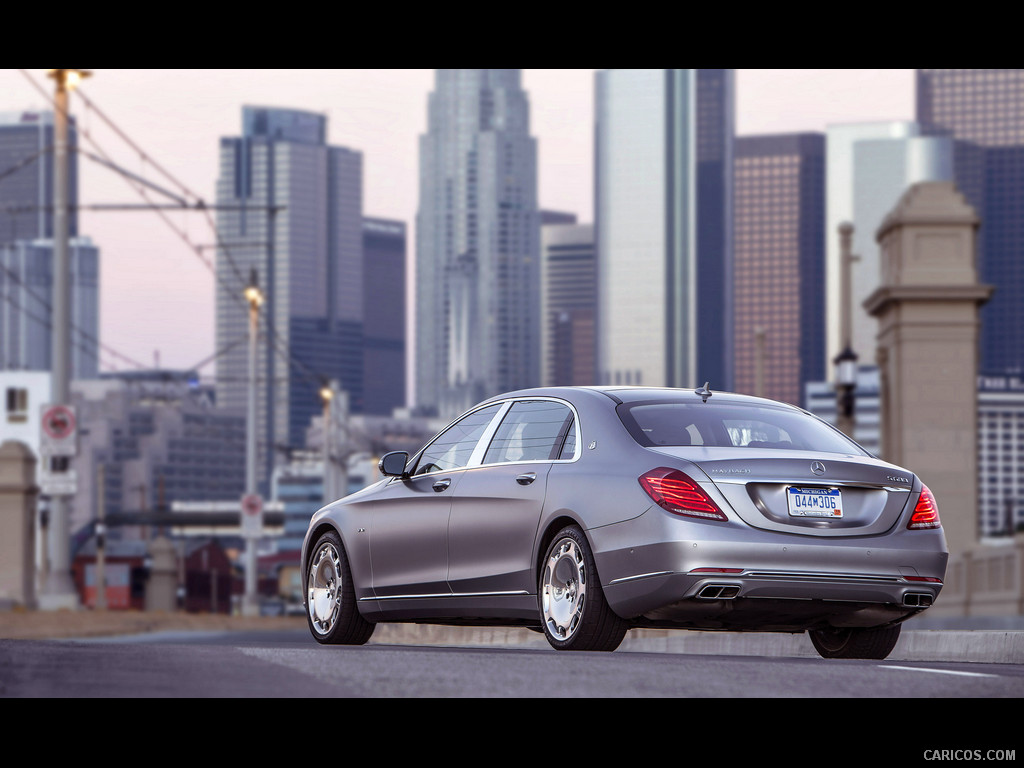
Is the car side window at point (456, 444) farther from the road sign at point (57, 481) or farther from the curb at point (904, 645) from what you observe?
the road sign at point (57, 481)

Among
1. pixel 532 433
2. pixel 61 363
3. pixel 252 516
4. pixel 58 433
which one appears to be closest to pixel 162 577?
pixel 252 516

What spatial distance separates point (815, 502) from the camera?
909cm

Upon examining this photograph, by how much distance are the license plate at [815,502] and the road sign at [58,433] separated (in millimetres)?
18225

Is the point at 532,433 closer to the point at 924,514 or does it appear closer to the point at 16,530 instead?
the point at 924,514

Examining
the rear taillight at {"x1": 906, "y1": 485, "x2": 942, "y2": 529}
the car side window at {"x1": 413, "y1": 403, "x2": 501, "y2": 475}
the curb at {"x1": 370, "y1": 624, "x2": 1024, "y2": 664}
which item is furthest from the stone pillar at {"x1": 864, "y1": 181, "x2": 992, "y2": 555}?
the rear taillight at {"x1": 906, "y1": 485, "x2": 942, "y2": 529}

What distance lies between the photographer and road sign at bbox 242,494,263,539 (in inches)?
1756

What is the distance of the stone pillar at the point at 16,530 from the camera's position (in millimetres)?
27594

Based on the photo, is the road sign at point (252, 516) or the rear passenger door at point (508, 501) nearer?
the rear passenger door at point (508, 501)

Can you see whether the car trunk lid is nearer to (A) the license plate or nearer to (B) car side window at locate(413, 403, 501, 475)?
(A) the license plate

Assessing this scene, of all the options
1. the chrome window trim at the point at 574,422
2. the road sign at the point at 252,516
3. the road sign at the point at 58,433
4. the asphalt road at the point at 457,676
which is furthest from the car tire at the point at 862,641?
the road sign at the point at 252,516
